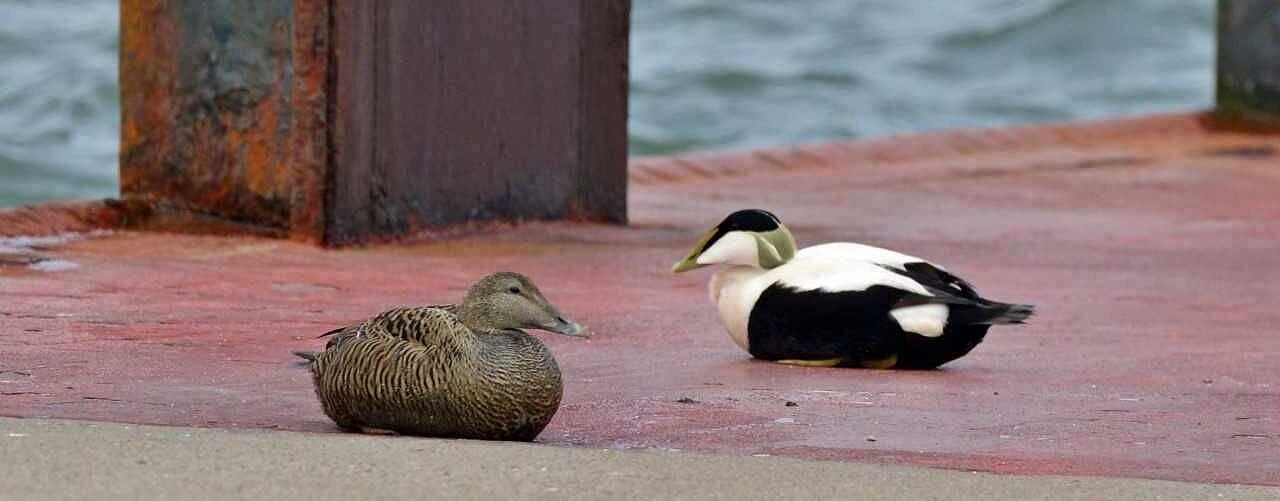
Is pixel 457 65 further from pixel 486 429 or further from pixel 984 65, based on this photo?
pixel 984 65

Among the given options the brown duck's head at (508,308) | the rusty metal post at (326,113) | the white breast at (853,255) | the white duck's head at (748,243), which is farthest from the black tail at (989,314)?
the rusty metal post at (326,113)

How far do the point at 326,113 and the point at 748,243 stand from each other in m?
3.24

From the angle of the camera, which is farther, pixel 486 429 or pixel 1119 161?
pixel 1119 161

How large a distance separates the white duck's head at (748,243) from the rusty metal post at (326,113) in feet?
10.2

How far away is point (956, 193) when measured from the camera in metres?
13.0

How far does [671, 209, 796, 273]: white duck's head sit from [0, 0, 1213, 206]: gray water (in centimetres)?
1578

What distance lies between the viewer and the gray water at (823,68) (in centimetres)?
2536

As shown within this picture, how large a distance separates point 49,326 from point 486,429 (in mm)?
2247

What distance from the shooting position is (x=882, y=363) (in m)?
6.54

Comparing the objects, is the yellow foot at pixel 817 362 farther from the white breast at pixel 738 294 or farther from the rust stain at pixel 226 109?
the rust stain at pixel 226 109

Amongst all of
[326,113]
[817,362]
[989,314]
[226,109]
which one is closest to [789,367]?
[817,362]

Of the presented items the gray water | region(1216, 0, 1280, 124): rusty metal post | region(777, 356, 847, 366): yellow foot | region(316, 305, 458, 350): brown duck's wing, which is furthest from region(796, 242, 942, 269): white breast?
the gray water

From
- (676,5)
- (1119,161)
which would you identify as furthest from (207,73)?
(676,5)

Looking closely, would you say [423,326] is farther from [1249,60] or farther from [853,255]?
[1249,60]
